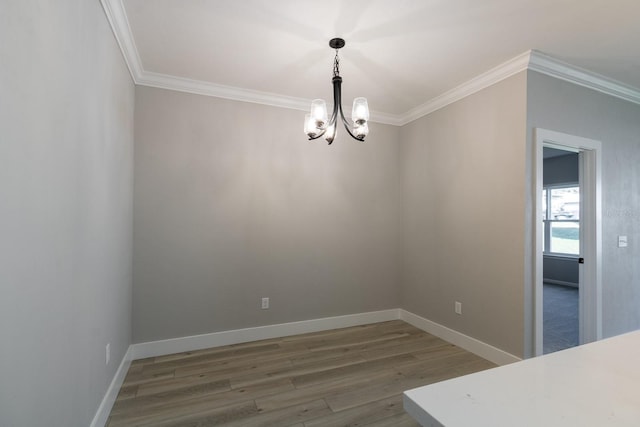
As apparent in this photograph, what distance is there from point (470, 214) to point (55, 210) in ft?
10.7

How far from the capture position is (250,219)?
3234mm


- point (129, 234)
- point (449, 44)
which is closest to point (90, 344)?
point (129, 234)

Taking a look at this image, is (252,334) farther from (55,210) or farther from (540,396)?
(540,396)

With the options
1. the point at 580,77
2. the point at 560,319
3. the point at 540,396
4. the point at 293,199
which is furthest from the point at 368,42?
the point at 560,319

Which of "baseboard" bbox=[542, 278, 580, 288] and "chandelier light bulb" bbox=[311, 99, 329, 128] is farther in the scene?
"baseboard" bbox=[542, 278, 580, 288]

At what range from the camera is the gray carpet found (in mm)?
3207

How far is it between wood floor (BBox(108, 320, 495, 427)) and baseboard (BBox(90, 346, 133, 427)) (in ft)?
0.18

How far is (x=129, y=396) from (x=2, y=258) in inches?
73.9

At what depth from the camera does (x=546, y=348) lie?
307 centimetres

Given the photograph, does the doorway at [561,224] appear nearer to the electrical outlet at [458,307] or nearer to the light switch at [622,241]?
the light switch at [622,241]

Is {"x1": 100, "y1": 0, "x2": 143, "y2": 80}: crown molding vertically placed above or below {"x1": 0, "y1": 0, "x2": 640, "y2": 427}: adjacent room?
above

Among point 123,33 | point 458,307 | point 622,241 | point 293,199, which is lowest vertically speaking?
point 458,307

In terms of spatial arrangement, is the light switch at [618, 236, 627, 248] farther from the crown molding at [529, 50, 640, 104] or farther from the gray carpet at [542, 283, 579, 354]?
the crown molding at [529, 50, 640, 104]

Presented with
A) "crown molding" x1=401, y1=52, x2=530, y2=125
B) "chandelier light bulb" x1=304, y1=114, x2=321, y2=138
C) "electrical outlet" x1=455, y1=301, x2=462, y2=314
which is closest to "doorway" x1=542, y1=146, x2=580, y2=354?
"electrical outlet" x1=455, y1=301, x2=462, y2=314
